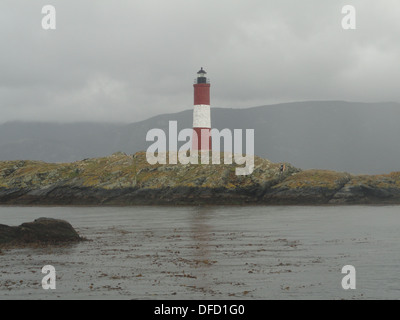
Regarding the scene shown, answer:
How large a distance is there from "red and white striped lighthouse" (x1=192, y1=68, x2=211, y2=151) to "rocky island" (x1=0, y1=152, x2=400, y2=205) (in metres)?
8.18

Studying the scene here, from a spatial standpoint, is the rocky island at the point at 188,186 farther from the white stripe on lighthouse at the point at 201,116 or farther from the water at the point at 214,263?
the water at the point at 214,263

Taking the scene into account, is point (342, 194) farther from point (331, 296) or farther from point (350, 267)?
point (331, 296)

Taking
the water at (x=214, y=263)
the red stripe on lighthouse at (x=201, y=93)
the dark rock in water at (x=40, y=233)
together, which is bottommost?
the water at (x=214, y=263)

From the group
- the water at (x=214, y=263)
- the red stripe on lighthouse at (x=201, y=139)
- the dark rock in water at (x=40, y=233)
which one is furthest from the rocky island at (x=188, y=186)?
the dark rock in water at (x=40, y=233)

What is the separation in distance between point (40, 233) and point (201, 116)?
6421 centimetres

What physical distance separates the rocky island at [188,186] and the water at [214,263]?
3403 cm

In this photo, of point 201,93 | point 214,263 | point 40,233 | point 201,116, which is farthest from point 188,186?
point 214,263

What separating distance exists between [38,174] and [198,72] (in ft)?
113

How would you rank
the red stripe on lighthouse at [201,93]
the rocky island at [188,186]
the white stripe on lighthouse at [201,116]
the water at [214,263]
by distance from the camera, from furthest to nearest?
the red stripe on lighthouse at [201,93] → the white stripe on lighthouse at [201,116] → the rocky island at [188,186] → the water at [214,263]

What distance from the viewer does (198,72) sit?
10194 centimetres

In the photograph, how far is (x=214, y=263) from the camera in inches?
1108

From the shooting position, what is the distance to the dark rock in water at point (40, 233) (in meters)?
35.9

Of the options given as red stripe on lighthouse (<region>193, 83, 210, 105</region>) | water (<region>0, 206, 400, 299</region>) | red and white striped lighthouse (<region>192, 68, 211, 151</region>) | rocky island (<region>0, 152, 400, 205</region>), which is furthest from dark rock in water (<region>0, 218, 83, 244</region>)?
red stripe on lighthouse (<region>193, 83, 210, 105</region>)
